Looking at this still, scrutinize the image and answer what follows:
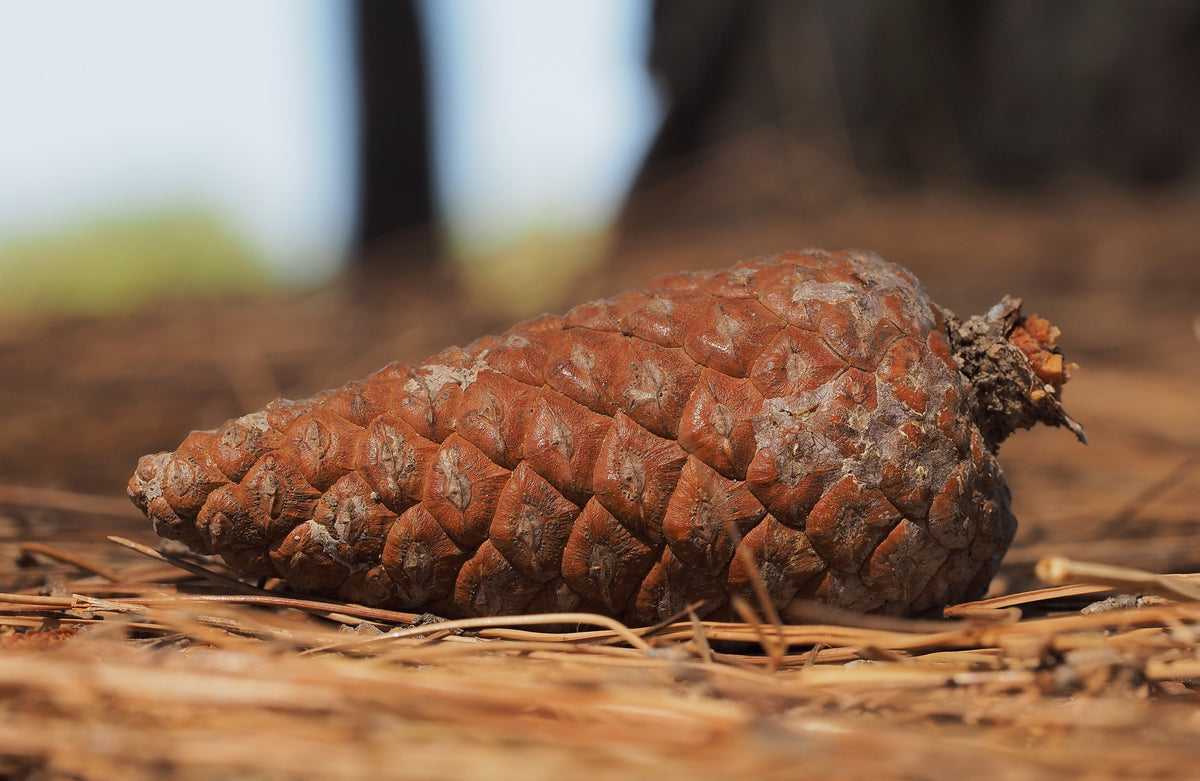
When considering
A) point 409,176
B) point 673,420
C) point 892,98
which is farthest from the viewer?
point 409,176

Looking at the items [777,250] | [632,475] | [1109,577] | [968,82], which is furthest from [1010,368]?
[968,82]

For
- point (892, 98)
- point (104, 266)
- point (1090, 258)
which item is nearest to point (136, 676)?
point (1090, 258)

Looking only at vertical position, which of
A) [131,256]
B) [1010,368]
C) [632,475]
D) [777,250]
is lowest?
[632,475]

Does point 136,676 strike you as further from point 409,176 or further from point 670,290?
point 409,176

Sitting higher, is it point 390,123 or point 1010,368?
point 390,123

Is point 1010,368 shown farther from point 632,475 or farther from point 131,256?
point 131,256

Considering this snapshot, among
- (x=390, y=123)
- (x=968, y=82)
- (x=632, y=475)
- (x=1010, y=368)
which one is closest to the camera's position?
(x=632, y=475)

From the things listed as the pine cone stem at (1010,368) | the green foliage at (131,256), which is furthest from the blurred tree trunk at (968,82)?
the green foliage at (131,256)
